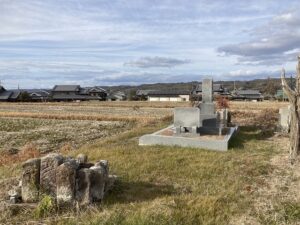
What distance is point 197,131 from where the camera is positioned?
1583 cm

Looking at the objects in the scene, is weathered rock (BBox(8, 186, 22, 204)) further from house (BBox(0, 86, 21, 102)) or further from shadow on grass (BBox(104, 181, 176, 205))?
house (BBox(0, 86, 21, 102))

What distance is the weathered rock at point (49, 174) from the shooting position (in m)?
6.89

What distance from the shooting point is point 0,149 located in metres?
17.6

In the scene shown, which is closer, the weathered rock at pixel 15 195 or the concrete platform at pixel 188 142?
the weathered rock at pixel 15 195

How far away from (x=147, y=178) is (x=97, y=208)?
2715 millimetres

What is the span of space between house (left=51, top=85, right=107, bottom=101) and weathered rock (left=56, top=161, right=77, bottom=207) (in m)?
83.7

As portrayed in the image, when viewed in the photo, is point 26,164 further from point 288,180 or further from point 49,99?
point 49,99

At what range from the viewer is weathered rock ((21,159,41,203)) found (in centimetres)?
688

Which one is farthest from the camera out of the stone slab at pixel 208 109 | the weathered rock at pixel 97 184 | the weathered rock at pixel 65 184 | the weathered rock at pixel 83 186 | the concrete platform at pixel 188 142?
the stone slab at pixel 208 109

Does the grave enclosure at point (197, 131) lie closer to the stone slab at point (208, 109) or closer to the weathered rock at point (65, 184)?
the stone slab at point (208, 109)

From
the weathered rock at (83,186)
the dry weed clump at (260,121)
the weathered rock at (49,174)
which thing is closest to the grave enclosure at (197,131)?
the dry weed clump at (260,121)

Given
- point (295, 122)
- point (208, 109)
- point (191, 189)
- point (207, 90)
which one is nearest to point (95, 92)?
point (207, 90)

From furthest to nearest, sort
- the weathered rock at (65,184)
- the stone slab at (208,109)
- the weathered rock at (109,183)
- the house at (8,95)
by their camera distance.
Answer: the house at (8,95), the stone slab at (208,109), the weathered rock at (109,183), the weathered rock at (65,184)

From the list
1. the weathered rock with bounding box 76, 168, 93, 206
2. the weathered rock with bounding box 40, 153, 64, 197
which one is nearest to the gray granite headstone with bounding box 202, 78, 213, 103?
the weathered rock with bounding box 76, 168, 93, 206
